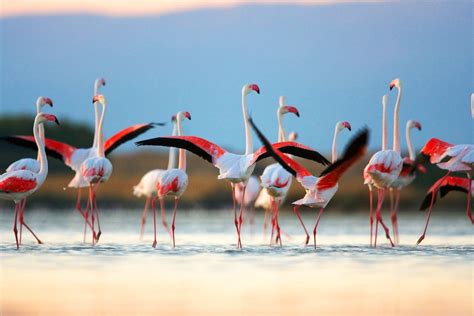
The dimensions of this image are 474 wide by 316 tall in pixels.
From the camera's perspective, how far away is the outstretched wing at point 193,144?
434 inches

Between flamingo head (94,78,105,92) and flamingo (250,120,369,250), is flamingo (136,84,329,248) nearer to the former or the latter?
flamingo (250,120,369,250)

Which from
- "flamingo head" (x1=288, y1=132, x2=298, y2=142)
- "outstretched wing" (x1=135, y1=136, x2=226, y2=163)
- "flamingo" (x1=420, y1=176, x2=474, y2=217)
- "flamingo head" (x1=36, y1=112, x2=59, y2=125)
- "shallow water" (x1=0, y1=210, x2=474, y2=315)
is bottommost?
"shallow water" (x1=0, y1=210, x2=474, y2=315)

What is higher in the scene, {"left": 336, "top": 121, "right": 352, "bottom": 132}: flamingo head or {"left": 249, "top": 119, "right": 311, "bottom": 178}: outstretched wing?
{"left": 336, "top": 121, "right": 352, "bottom": 132}: flamingo head

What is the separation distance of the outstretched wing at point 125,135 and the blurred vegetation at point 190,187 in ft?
27.8

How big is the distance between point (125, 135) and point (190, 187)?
10732 mm

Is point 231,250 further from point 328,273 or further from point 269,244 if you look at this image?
point 328,273

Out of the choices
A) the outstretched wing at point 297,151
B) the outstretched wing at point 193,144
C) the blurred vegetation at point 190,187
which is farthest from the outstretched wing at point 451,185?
the blurred vegetation at point 190,187

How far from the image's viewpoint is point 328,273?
8727 millimetres

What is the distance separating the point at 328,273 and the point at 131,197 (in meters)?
14.7

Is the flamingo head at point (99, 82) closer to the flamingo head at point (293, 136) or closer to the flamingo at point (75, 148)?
the flamingo at point (75, 148)

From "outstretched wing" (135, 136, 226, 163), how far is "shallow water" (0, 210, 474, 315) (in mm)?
1177

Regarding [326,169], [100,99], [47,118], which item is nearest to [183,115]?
[100,99]

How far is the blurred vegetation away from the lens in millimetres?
21250

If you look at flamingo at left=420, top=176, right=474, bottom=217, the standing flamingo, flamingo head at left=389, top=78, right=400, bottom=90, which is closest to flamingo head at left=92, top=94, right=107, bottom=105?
flamingo head at left=389, top=78, right=400, bottom=90
